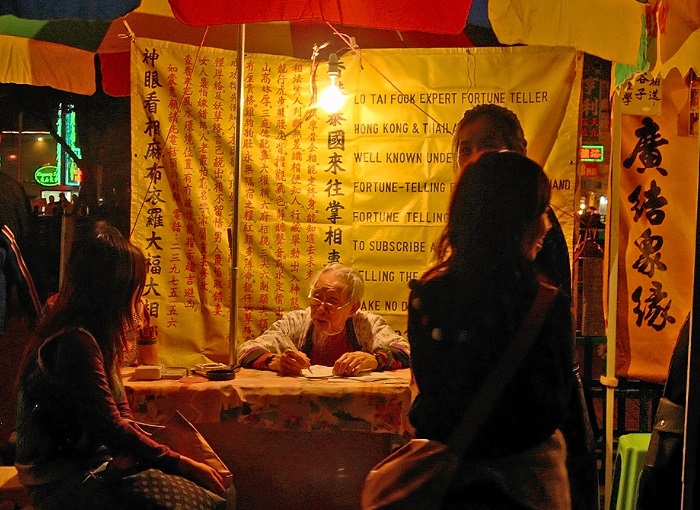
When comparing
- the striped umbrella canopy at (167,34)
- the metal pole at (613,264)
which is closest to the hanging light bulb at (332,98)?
the striped umbrella canopy at (167,34)

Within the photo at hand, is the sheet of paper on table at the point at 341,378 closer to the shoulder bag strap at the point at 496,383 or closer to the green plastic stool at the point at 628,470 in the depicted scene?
the green plastic stool at the point at 628,470

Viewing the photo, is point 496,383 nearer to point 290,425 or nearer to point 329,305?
point 290,425

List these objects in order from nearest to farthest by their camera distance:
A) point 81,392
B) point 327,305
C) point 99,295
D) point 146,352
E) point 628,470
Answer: point 81,392 < point 99,295 < point 628,470 < point 146,352 < point 327,305

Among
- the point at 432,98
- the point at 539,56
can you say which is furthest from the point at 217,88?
the point at 539,56

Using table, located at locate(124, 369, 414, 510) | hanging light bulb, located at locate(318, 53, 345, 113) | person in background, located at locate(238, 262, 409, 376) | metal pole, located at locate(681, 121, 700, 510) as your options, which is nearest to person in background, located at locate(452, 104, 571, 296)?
metal pole, located at locate(681, 121, 700, 510)

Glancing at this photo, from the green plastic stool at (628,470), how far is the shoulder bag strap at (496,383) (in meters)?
1.66

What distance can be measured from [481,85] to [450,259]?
305cm

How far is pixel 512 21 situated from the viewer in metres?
3.38

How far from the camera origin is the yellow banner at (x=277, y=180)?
5.15 meters

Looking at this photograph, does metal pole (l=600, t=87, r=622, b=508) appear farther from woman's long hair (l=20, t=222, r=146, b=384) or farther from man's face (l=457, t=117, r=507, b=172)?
woman's long hair (l=20, t=222, r=146, b=384)

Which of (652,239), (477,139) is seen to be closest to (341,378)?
(477,139)

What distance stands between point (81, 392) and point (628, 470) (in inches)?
96.9

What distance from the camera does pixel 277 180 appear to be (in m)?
5.24

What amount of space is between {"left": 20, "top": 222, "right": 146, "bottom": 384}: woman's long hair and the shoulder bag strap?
137 cm
